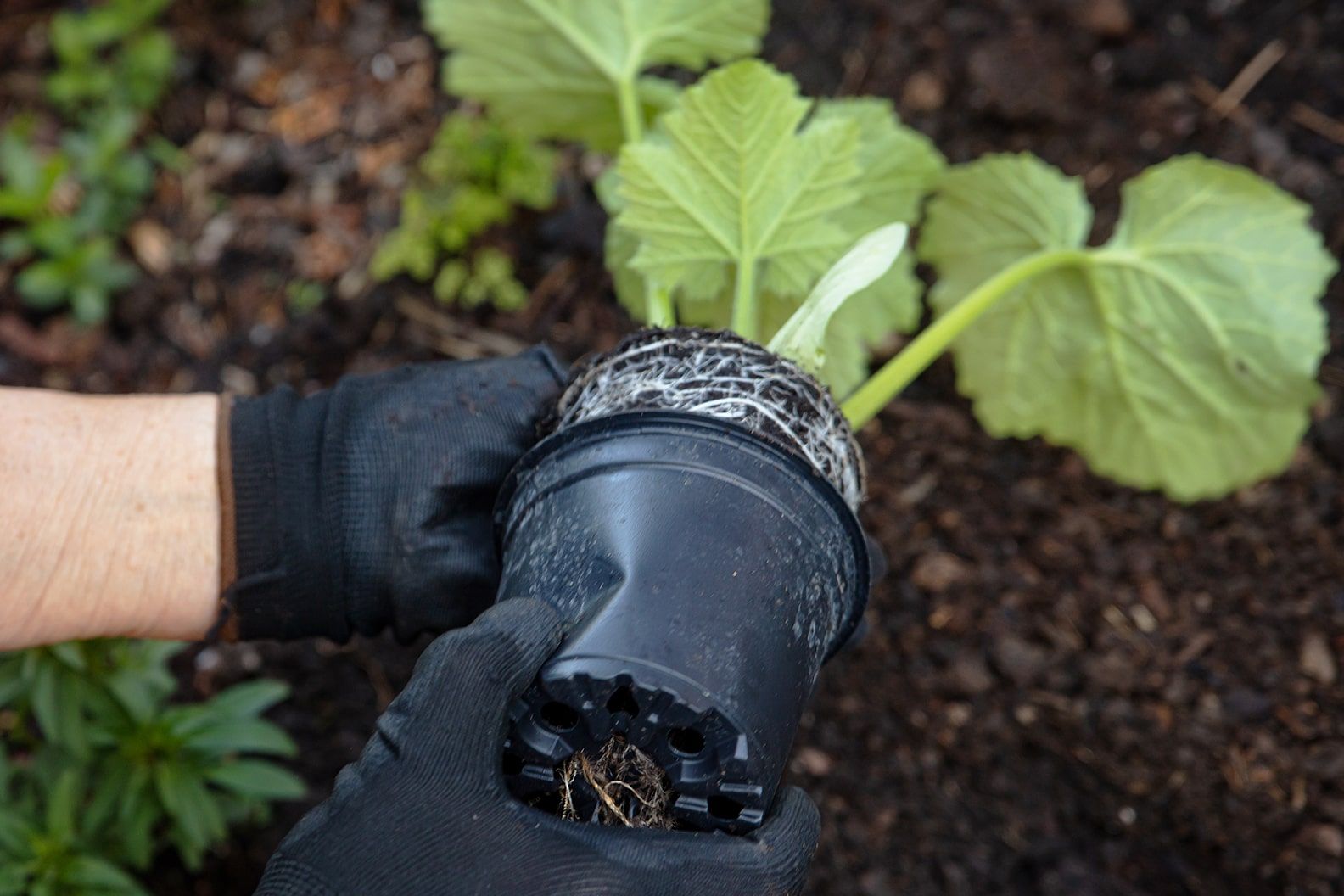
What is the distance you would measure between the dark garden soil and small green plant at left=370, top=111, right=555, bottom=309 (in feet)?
0.23

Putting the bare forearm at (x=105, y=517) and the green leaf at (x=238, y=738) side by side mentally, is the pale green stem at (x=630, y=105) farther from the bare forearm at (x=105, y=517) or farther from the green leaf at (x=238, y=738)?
the green leaf at (x=238, y=738)

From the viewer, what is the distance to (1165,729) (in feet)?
6.59

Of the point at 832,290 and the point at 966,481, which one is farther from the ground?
the point at 832,290

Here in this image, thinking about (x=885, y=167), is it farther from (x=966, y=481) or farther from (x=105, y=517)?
(x=105, y=517)

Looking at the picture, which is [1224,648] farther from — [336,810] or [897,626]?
[336,810]

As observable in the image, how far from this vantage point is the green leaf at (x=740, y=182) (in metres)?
1.55

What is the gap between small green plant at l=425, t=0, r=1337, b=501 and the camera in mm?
1677

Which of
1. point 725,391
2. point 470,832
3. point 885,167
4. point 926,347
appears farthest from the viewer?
point 885,167

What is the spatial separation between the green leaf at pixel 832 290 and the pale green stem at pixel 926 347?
21 centimetres

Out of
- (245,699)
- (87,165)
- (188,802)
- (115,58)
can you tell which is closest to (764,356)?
(245,699)

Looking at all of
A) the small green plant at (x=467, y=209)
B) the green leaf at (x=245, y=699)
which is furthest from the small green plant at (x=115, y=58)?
the green leaf at (x=245, y=699)

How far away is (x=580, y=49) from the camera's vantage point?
1.99 metres

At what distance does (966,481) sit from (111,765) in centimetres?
169

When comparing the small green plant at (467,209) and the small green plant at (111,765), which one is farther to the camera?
the small green plant at (467,209)
